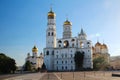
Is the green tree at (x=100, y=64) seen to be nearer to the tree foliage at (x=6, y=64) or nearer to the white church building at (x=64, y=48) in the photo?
the white church building at (x=64, y=48)

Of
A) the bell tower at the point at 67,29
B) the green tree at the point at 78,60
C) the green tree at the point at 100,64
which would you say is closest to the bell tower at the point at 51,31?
the bell tower at the point at 67,29

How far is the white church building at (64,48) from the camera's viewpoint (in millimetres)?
95125

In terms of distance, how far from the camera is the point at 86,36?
10412cm

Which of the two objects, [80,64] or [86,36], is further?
[86,36]

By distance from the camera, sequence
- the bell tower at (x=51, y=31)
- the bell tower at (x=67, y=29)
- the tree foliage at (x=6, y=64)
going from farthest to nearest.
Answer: the bell tower at (x=67, y=29)
the bell tower at (x=51, y=31)
the tree foliage at (x=6, y=64)

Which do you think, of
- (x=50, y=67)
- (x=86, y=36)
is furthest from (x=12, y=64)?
(x=86, y=36)

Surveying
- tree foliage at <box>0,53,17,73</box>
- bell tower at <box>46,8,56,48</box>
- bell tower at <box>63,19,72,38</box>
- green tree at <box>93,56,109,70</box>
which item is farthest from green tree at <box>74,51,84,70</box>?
tree foliage at <box>0,53,17,73</box>

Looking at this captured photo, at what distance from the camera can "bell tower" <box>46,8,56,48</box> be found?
3930 inches

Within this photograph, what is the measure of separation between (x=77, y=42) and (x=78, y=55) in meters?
A: 10.1

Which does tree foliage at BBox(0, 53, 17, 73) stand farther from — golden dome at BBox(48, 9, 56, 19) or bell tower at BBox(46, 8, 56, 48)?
golden dome at BBox(48, 9, 56, 19)

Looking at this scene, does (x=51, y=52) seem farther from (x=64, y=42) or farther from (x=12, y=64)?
(x=12, y=64)

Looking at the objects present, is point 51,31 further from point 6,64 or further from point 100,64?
point 6,64

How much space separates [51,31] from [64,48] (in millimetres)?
10880

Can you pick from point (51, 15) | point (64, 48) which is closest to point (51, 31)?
point (51, 15)
